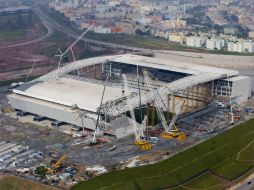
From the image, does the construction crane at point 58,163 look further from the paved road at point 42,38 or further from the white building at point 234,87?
the paved road at point 42,38

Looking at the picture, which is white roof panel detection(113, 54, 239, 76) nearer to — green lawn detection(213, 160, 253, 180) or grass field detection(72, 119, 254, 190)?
grass field detection(72, 119, 254, 190)

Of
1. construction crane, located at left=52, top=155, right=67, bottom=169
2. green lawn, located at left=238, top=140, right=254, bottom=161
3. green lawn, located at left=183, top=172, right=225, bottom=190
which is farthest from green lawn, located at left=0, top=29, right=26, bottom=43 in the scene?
green lawn, located at left=183, top=172, right=225, bottom=190

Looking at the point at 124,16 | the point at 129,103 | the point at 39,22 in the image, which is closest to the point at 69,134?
the point at 129,103

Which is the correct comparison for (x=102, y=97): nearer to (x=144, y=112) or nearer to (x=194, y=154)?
(x=144, y=112)

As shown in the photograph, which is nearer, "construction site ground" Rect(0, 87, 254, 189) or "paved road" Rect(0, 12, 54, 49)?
"construction site ground" Rect(0, 87, 254, 189)

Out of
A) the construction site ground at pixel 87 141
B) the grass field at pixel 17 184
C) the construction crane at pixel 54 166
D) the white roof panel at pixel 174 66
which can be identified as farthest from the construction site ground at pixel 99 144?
the white roof panel at pixel 174 66
